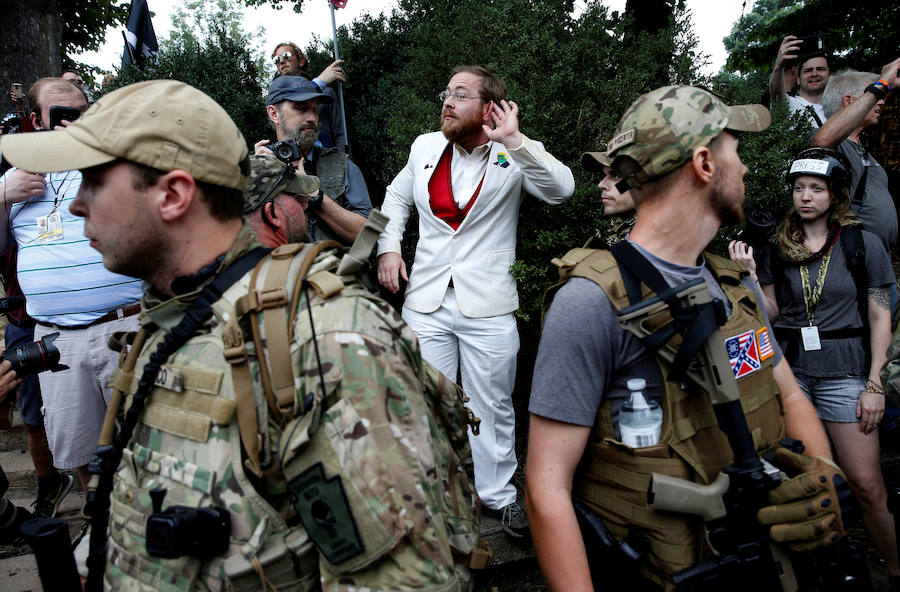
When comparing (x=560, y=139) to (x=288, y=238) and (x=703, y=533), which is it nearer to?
(x=288, y=238)

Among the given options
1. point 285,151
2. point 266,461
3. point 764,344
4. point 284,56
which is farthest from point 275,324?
point 284,56

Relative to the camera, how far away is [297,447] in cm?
118

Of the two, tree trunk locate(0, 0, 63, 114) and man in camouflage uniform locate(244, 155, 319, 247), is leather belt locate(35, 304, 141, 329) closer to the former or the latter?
man in camouflage uniform locate(244, 155, 319, 247)

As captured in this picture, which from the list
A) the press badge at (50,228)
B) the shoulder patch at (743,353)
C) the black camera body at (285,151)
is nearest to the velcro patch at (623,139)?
the shoulder patch at (743,353)

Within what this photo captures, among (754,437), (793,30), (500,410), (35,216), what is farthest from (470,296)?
(793,30)

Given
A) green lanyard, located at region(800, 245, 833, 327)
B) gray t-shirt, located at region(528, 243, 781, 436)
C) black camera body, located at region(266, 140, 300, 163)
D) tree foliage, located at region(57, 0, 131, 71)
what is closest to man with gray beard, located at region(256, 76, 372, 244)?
black camera body, located at region(266, 140, 300, 163)

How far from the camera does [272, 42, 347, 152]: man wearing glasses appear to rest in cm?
552

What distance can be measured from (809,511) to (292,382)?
1341mm

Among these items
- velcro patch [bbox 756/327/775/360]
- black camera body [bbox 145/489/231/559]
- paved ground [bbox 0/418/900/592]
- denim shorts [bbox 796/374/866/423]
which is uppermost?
velcro patch [bbox 756/327/775/360]

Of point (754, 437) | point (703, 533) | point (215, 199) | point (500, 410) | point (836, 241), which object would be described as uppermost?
point (215, 199)

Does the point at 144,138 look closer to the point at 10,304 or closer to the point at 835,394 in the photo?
the point at 10,304

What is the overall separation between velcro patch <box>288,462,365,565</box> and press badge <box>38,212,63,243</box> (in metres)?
2.95

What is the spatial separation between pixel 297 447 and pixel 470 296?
248 cm

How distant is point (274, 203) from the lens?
245 centimetres
